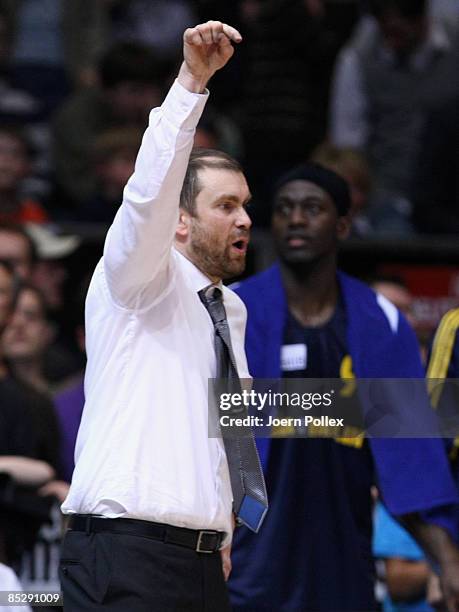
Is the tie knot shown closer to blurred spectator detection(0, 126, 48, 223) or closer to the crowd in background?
the crowd in background

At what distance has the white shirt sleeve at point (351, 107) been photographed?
996 centimetres

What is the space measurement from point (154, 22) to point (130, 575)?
23.9ft

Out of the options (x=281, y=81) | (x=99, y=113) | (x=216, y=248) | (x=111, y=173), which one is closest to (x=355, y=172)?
(x=281, y=81)

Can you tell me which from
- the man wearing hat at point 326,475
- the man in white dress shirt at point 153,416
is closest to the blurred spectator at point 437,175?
the man wearing hat at point 326,475

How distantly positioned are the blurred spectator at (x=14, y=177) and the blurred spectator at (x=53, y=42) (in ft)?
4.19

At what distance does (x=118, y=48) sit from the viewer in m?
10.1

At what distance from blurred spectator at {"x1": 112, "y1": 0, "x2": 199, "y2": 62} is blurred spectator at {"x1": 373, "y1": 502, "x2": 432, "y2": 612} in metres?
4.80

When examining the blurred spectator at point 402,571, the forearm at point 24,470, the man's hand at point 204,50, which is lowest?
the blurred spectator at point 402,571

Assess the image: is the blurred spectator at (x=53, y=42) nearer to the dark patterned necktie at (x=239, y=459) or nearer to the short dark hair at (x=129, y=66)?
the short dark hair at (x=129, y=66)

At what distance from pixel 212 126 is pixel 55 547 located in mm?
4126

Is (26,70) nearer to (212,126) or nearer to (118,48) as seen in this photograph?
(118,48)

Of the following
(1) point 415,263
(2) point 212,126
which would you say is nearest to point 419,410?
(1) point 415,263

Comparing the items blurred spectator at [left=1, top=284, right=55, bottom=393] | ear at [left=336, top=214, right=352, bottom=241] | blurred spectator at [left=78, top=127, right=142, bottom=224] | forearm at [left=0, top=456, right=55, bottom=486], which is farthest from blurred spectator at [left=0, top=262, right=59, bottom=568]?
blurred spectator at [left=78, top=127, right=142, bottom=224]

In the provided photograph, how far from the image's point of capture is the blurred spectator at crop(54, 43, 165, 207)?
32.3ft
